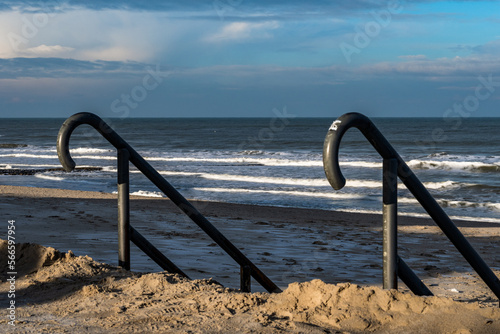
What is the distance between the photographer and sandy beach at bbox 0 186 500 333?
94.3 inches

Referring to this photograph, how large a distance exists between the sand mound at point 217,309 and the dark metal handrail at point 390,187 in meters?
0.16

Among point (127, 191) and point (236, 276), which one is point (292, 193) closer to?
point (236, 276)

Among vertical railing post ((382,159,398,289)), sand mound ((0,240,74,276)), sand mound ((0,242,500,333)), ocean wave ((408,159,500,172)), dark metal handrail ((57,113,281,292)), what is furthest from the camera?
ocean wave ((408,159,500,172))

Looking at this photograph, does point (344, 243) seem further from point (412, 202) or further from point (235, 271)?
point (412, 202)

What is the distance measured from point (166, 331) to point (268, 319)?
0.48 metres

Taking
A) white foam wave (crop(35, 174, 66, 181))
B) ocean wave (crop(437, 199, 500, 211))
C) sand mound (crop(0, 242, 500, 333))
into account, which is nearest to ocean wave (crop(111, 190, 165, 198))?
white foam wave (crop(35, 174, 66, 181))

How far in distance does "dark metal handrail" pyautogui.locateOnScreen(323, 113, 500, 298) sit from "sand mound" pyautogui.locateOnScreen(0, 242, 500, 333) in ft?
0.53

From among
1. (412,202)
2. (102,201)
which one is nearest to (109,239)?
(102,201)

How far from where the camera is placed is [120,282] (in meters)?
3.10

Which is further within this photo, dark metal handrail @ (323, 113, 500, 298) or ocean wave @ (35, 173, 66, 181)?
ocean wave @ (35, 173, 66, 181)

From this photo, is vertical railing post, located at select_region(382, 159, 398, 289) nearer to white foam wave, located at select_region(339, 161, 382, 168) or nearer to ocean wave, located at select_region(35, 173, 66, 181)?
ocean wave, located at select_region(35, 173, 66, 181)

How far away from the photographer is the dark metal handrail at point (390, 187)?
1.92 metres

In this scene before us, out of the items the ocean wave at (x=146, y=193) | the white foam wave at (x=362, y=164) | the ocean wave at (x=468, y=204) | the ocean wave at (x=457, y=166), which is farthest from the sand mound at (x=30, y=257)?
the ocean wave at (x=457, y=166)

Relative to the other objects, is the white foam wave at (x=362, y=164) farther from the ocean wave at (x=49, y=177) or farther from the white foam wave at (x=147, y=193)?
the ocean wave at (x=49, y=177)
